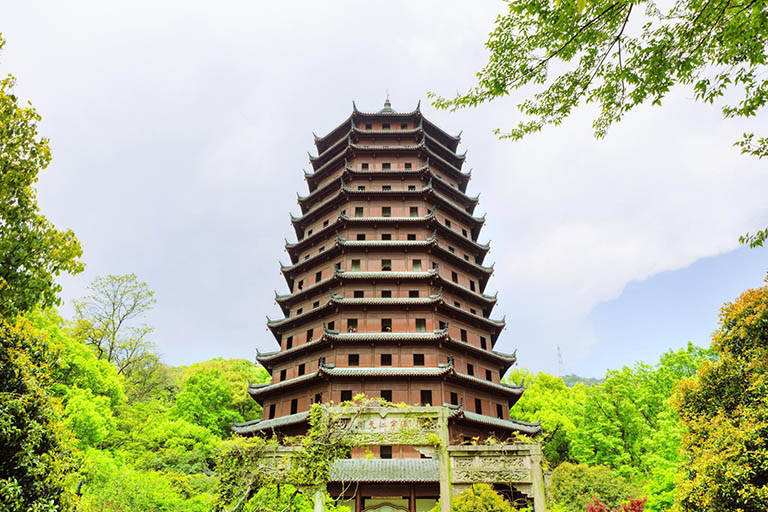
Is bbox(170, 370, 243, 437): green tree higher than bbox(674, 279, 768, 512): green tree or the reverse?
higher

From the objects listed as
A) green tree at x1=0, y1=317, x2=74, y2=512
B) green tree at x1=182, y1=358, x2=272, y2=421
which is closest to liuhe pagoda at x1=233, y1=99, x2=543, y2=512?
green tree at x1=182, y1=358, x2=272, y2=421

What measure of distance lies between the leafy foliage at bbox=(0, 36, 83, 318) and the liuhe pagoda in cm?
1209

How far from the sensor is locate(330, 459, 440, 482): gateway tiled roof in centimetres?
1712

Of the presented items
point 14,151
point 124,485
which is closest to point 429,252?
point 124,485

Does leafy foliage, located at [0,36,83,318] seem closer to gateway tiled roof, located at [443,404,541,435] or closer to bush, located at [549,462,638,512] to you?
A: gateway tiled roof, located at [443,404,541,435]

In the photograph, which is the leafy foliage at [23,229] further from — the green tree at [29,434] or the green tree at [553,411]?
the green tree at [553,411]

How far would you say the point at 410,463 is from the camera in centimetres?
1816

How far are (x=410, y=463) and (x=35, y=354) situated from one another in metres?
14.7

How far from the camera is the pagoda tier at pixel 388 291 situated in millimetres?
20641

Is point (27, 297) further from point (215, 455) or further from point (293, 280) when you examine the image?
point (293, 280)

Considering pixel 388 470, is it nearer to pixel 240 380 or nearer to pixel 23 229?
pixel 23 229

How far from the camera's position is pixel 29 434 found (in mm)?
5633

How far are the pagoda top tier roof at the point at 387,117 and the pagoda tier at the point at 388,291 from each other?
0.09 m

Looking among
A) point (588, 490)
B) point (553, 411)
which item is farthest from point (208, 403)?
point (553, 411)
